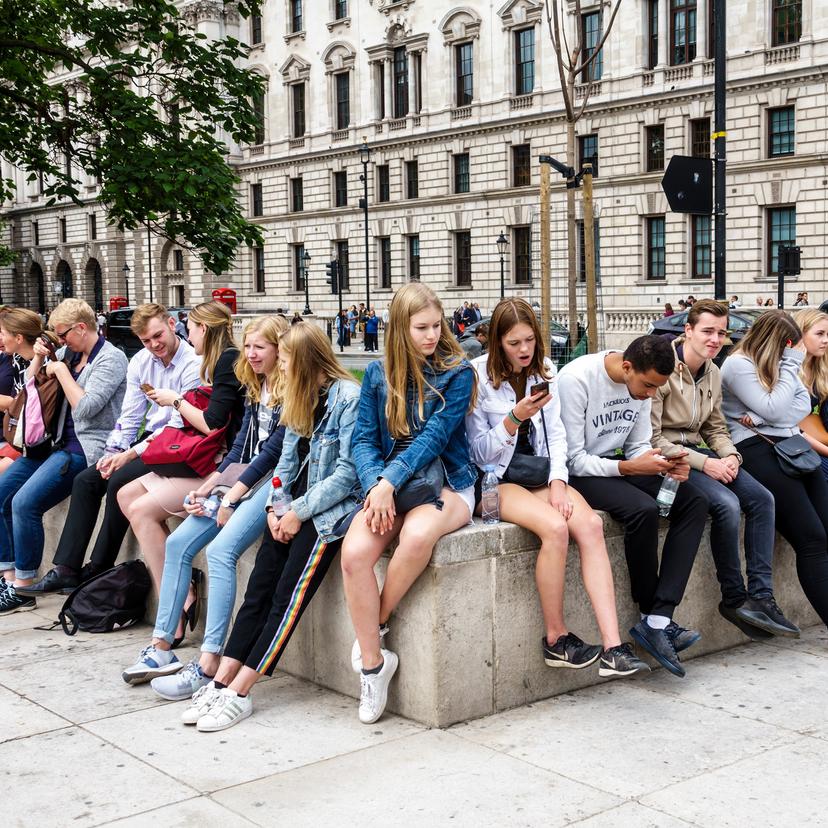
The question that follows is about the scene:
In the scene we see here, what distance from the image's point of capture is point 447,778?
13.4 ft

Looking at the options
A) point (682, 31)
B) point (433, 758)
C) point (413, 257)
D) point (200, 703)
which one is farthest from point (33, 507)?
point (413, 257)

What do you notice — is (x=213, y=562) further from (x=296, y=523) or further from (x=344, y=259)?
(x=344, y=259)

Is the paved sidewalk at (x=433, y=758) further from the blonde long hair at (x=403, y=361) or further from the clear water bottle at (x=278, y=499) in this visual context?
the blonde long hair at (x=403, y=361)

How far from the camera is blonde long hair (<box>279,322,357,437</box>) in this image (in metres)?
5.11

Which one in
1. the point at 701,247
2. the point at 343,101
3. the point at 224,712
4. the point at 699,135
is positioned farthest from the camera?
the point at 343,101

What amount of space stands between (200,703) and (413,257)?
51.0 m

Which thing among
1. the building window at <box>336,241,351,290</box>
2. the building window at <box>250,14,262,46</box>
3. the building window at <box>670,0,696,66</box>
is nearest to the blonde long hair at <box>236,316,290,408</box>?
the building window at <box>670,0,696,66</box>

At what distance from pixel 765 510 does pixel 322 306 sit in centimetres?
5349

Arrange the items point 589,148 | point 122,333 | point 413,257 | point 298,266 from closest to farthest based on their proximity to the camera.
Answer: point 122,333 → point 589,148 → point 413,257 → point 298,266

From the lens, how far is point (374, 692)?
4707 mm

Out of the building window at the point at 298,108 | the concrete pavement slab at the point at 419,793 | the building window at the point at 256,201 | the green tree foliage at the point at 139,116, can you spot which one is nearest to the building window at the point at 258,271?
the building window at the point at 256,201

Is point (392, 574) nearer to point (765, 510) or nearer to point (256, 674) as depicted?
point (256, 674)

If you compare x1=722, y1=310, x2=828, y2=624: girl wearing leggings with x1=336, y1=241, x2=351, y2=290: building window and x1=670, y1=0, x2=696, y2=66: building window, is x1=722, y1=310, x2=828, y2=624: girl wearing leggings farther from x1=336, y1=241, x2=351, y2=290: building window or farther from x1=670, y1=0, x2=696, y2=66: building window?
x1=336, y1=241, x2=351, y2=290: building window

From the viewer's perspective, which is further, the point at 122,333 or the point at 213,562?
the point at 122,333
